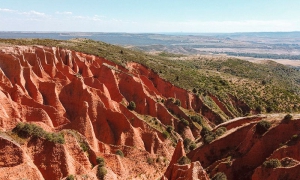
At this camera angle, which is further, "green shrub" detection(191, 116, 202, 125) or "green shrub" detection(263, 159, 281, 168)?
"green shrub" detection(191, 116, 202, 125)

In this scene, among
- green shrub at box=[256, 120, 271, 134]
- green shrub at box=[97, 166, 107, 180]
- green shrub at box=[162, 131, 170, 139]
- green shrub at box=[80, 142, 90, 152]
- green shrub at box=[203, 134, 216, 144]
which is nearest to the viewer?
green shrub at box=[97, 166, 107, 180]

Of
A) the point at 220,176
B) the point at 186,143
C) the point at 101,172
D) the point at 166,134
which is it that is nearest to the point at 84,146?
the point at 101,172

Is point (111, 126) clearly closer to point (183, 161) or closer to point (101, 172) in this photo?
point (101, 172)

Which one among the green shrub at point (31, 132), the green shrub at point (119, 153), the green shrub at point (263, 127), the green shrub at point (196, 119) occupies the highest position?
the green shrub at point (31, 132)

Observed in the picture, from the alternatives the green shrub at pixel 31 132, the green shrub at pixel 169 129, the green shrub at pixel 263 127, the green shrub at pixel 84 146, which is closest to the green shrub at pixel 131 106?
the green shrub at pixel 169 129

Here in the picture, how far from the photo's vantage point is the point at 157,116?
65.8 meters

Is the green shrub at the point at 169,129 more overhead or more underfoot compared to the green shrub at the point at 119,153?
more underfoot

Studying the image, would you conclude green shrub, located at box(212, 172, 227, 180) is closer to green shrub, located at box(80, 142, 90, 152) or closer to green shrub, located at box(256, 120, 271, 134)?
green shrub, located at box(256, 120, 271, 134)

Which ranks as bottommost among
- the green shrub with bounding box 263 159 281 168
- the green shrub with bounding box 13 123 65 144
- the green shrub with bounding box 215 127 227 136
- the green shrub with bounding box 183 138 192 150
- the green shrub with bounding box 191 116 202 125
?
the green shrub with bounding box 183 138 192 150

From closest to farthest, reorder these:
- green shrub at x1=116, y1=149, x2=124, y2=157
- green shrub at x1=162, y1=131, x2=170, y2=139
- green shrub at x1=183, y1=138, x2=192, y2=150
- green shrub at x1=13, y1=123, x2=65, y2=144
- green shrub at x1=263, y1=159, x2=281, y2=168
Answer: green shrub at x1=263, y1=159, x2=281, y2=168
green shrub at x1=13, y1=123, x2=65, y2=144
green shrub at x1=116, y1=149, x2=124, y2=157
green shrub at x1=162, y1=131, x2=170, y2=139
green shrub at x1=183, y1=138, x2=192, y2=150

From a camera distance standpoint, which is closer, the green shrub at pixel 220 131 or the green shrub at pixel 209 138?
the green shrub at pixel 209 138

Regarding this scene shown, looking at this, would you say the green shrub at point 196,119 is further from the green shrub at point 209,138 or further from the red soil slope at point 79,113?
the green shrub at point 209,138

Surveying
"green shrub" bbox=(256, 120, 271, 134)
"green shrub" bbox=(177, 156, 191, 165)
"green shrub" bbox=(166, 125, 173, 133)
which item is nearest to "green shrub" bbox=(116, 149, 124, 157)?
"green shrub" bbox=(177, 156, 191, 165)

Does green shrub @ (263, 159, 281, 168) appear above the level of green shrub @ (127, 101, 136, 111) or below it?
above
